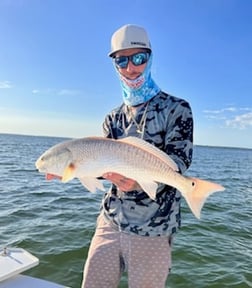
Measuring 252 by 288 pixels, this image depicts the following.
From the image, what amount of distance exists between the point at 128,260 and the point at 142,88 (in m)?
1.40

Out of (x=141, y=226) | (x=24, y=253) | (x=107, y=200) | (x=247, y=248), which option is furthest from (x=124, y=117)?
(x=247, y=248)

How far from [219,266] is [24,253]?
4.42m

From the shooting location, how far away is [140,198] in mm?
2783

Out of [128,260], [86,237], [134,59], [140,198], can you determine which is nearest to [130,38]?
[134,59]

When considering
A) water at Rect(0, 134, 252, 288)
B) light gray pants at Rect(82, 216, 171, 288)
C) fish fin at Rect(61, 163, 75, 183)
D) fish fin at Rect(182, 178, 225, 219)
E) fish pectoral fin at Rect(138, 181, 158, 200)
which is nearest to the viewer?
fish fin at Rect(182, 178, 225, 219)

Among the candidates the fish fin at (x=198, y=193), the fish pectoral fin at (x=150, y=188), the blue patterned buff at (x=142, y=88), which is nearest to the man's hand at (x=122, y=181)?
the fish pectoral fin at (x=150, y=188)

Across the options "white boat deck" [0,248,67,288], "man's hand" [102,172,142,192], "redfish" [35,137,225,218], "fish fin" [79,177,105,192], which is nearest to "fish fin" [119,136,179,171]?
"redfish" [35,137,225,218]

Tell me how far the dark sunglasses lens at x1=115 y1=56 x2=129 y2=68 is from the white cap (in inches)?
3.0

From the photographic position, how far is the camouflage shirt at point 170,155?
8.73ft

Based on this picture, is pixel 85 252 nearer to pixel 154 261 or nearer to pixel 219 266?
pixel 219 266

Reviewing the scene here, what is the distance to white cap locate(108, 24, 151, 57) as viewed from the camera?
2803 mm

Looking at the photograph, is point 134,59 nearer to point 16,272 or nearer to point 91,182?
point 91,182

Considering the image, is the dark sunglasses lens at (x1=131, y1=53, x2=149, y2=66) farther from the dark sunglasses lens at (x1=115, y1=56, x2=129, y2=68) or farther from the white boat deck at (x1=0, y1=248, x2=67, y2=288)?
the white boat deck at (x1=0, y1=248, x2=67, y2=288)

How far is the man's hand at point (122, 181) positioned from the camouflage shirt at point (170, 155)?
170 mm
